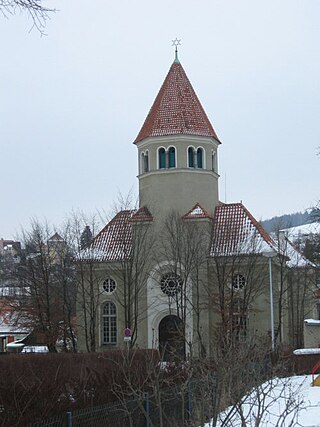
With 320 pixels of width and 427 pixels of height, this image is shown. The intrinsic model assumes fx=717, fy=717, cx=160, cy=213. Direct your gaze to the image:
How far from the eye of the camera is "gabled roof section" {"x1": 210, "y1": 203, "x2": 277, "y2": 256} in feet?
133

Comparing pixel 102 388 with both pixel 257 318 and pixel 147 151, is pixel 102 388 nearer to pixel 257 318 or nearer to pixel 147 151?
pixel 257 318

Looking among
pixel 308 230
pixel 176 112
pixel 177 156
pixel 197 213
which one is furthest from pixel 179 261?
pixel 308 230

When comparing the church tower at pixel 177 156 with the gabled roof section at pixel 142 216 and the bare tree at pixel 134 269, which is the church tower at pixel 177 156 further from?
the bare tree at pixel 134 269

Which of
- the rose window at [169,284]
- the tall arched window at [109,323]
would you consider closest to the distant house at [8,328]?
the tall arched window at [109,323]

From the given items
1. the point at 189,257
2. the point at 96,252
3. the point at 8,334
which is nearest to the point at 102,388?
the point at 189,257

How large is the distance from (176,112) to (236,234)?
843 centimetres

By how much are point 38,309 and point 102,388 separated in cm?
2880

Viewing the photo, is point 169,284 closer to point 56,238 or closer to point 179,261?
point 179,261

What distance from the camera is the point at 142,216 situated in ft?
141

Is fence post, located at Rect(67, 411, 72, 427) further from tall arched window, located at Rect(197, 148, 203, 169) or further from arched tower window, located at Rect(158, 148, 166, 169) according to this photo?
tall arched window, located at Rect(197, 148, 203, 169)

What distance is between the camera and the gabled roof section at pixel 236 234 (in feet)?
133

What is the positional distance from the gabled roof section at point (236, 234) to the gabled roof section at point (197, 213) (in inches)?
49.1

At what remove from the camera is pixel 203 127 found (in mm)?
44250

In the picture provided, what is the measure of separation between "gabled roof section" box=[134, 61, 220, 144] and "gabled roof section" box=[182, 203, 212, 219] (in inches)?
179
